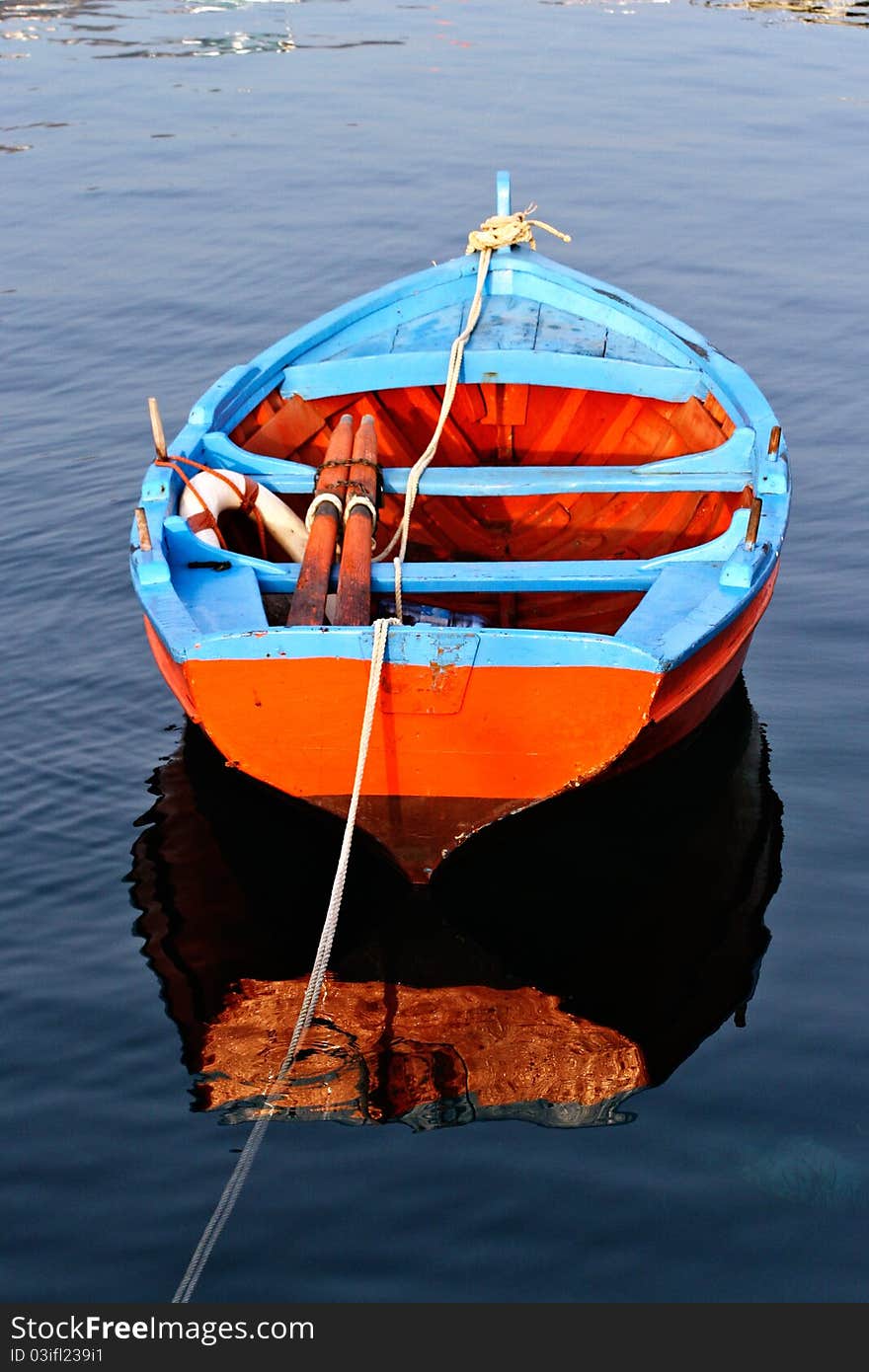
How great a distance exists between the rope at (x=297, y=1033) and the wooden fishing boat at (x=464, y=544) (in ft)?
0.26

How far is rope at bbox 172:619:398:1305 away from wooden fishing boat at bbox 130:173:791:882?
8 cm

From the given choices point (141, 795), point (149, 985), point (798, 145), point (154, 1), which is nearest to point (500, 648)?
point (149, 985)

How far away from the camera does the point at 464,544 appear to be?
23.7 ft

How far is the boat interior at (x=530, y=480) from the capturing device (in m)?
6.55

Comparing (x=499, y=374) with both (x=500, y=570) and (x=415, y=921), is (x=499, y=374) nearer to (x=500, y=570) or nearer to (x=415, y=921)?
(x=500, y=570)

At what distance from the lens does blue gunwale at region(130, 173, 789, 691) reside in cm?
486

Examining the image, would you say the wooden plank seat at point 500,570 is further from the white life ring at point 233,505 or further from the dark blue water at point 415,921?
the dark blue water at point 415,921

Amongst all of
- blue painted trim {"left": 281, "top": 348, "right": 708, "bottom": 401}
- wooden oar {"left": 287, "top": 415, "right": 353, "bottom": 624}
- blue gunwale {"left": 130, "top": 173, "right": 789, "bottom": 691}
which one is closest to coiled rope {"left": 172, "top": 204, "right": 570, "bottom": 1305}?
blue gunwale {"left": 130, "top": 173, "right": 789, "bottom": 691}

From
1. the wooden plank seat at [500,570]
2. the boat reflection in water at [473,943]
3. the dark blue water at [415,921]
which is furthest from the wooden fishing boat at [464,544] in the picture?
the dark blue water at [415,921]

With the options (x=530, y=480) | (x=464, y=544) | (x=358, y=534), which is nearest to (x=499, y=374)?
(x=464, y=544)

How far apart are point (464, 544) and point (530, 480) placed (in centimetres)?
72

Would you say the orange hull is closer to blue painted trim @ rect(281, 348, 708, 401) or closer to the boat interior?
the boat interior

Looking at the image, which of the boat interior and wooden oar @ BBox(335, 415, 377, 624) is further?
the boat interior

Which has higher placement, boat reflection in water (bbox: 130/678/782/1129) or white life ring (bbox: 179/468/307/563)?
white life ring (bbox: 179/468/307/563)
